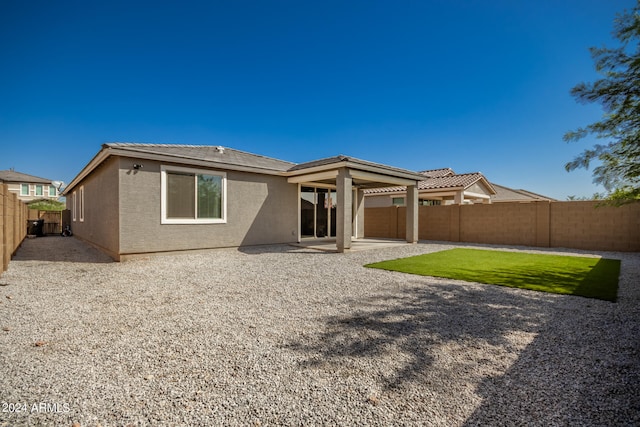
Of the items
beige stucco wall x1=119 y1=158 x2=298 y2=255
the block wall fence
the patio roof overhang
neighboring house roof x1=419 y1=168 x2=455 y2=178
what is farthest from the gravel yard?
neighboring house roof x1=419 y1=168 x2=455 y2=178

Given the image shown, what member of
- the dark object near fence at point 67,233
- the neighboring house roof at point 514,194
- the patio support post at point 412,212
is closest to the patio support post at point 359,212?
the patio support post at point 412,212

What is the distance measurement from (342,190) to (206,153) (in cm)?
568

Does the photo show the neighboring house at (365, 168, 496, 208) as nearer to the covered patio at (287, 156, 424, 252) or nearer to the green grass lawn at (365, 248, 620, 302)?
the covered patio at (287, 156, 424, 252)

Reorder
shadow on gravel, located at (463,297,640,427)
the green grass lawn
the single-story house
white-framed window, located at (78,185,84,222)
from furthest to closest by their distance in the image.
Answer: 1. white-framed window, located at (78,185,84,222)
2. the single-story house
3. the green grass lawn
4. shadow on gravel, located at (463,297,640,427)

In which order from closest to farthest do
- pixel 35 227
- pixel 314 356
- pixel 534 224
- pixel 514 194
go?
pixel 314 356
pixel 534 224
pixel 35 227
pixel 514 194

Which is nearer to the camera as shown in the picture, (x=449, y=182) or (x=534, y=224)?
(x=534, y=224)

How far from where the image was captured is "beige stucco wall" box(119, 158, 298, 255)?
8.89 m

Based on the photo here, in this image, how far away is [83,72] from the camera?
38.8 feet

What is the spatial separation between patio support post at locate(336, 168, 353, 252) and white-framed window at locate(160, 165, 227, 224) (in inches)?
175

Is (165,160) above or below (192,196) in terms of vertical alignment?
above

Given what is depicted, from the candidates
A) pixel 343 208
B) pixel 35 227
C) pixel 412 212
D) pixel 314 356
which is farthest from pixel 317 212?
pixel 35 227

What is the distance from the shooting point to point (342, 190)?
10.9 m

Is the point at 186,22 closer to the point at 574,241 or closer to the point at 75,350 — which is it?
the point at 75,350

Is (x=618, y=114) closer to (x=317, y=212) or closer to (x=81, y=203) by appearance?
(x=317, y=212)
